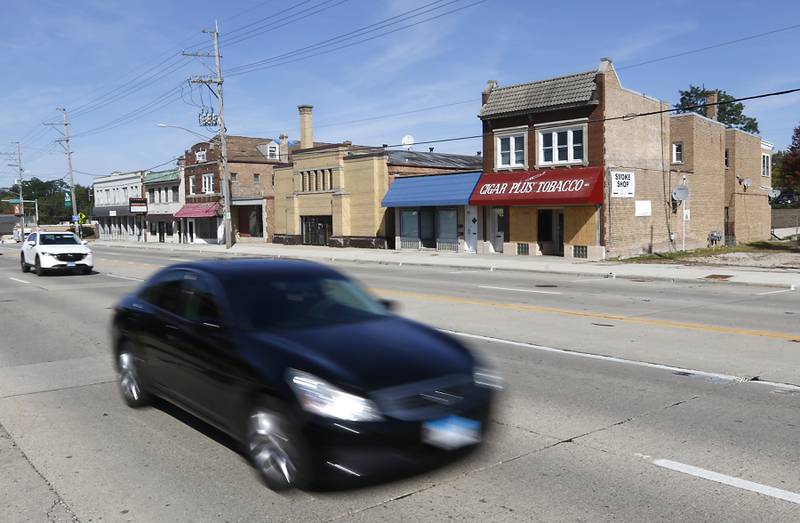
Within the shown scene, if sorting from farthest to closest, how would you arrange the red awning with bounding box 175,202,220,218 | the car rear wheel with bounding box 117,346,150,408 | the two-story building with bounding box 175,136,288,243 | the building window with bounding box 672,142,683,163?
the red awning with bounding box 175,202,220,218 → the two-story building with bounding box 175,136,288,243 → the building window with bounding box 672,142,683,163 → the car rear wheel with bounding box 117,346,150,408

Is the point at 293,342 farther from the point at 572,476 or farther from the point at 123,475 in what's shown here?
the point at 572,476

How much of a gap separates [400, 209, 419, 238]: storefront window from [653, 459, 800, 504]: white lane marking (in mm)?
33504

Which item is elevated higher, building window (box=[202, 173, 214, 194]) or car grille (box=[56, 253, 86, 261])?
building window (box=[202, 173, 214, 194])

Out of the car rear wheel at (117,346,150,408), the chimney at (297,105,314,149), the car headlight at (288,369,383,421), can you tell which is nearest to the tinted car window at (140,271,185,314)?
the car rear wheel at (117,346,150,408)

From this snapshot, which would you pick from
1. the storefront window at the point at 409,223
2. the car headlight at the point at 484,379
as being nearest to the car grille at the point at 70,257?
the storefront window at the point at 409,223

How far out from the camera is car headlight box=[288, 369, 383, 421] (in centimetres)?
416

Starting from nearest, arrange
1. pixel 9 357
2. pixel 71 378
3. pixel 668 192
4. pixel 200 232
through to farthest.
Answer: pixel 71 378
pixel 9 357
pixel 668 192
pixel 200 232

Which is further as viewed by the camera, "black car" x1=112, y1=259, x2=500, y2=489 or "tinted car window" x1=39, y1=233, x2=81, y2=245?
"tinted car window" x1=39, y1=233, x2=81, y2=245

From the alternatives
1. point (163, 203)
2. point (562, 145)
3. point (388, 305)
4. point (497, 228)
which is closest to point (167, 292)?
point (388, 305)

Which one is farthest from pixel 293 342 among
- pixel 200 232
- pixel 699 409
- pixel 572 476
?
pixel 200 232

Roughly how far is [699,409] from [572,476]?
237 centimetres

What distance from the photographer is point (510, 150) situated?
33000 mm

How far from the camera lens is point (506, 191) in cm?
3212

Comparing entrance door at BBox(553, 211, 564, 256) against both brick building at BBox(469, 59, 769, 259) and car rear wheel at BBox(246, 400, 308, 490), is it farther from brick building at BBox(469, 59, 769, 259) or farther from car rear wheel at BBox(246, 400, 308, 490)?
car rear wheel at BBox(246, 400, 308, 490)
